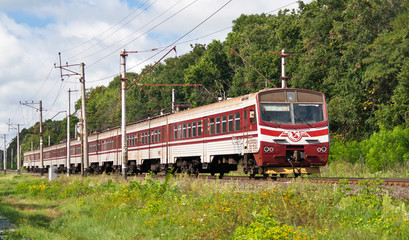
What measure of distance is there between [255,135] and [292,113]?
5.46 ft

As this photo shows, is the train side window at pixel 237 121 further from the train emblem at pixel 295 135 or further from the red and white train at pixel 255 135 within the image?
the train emblem at pixel 295 135

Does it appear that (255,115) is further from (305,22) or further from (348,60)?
(305,22)

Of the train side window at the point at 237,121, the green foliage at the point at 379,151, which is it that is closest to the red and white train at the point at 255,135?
the train side window at the point at 237,121

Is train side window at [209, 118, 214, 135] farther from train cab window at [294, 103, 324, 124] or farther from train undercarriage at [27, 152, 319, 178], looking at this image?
Result: train cab window at [294, 103, 324, 124]

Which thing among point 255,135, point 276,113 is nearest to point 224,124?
point 255,135

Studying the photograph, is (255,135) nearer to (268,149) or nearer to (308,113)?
(268,149)

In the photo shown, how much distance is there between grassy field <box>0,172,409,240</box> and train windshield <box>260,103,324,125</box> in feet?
13.4

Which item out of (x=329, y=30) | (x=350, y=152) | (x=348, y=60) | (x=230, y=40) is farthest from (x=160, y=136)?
(x=230, y=40)

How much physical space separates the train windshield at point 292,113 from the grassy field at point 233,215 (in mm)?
4096

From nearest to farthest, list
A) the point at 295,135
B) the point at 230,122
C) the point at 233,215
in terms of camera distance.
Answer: the point at 233,215
the point at 295,135
the point at 230,122

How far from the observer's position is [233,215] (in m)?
10.7

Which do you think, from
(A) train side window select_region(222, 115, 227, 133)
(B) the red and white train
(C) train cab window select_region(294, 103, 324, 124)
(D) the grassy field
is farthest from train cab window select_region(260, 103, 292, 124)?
(D) the grassy field

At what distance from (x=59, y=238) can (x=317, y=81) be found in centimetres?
3183

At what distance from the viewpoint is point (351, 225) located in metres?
9.19
